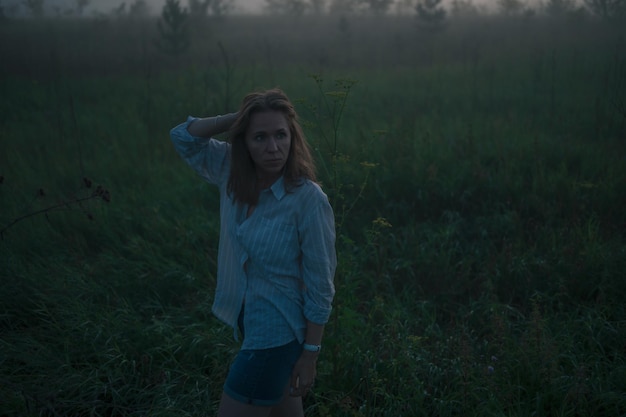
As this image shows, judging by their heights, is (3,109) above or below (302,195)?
below

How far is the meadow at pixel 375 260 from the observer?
2756mm

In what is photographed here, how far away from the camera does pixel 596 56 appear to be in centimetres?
1029

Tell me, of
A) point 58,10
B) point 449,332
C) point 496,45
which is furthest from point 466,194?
point 58,10

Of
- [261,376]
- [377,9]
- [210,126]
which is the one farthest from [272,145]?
[377,9]

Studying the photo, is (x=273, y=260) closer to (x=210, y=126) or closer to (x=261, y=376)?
(x=261, y=376)

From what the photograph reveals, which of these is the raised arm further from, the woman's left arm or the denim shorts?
the denim shorts

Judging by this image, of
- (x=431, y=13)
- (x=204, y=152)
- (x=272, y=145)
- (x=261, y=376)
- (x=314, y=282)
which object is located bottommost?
(x=261, y=376)

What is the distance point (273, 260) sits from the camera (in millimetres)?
1878

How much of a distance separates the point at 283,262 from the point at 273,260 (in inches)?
1.5

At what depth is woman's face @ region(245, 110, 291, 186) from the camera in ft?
6.23

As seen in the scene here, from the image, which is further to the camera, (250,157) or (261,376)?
(250,157)

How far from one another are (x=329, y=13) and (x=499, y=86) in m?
27.1

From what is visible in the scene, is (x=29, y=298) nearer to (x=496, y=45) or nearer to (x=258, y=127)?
(x=258, y=127)

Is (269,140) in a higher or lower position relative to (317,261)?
higher
